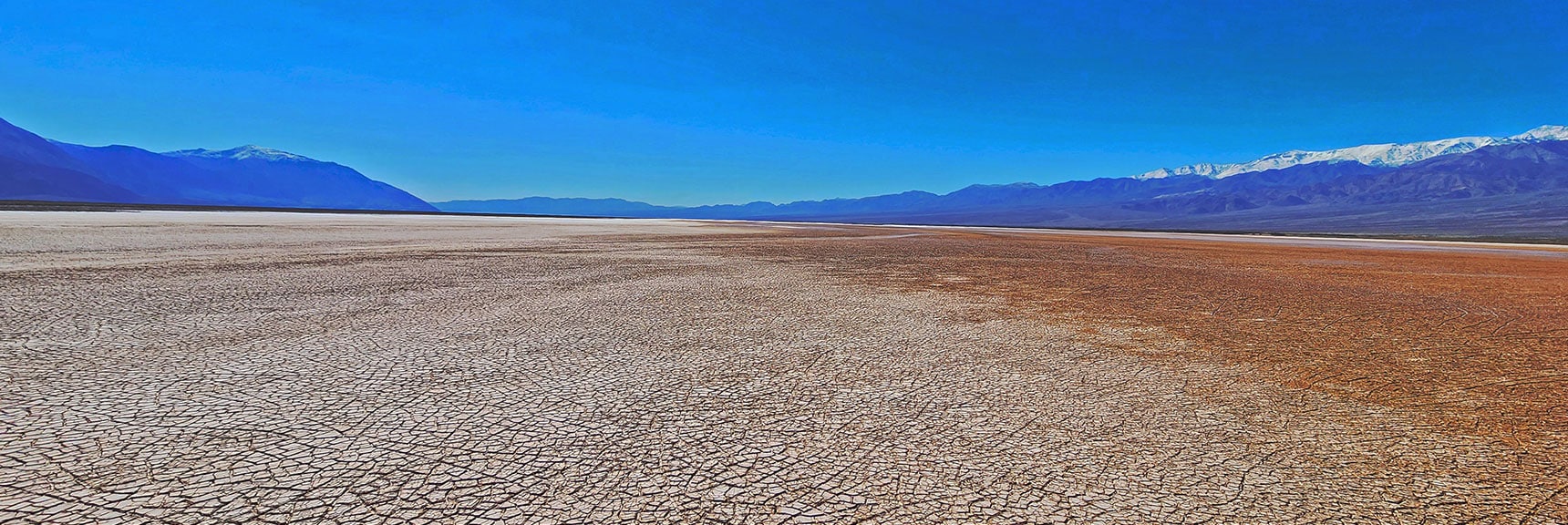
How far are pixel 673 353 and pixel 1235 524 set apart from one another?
144 inches

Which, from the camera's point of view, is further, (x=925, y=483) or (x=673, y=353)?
(x=673, y=353)

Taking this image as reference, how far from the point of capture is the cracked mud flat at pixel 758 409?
100 inches

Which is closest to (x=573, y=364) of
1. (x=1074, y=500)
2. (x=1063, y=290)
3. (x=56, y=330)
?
(x=1074, y=500)

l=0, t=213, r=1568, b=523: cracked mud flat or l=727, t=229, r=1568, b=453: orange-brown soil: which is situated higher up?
l=0, t=213, r=1568, b=523: cracked mud flat

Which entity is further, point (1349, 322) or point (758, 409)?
point (1349, 322)

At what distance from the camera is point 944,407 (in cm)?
377

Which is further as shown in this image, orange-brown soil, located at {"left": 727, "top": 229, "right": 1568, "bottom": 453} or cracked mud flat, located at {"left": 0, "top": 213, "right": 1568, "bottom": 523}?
orange-brown soil, located at {"left": 727, "top": 229, "right": 1568, "bottom": 453}

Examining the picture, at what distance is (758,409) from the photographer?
12.1 feet

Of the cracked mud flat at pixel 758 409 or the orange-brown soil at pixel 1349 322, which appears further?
the orange-brown soil at pixel 1349 322

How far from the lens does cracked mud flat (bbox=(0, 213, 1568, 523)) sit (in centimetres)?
255

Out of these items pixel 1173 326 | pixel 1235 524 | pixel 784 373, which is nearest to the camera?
pixel 1235 524

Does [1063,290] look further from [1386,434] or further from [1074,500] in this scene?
[1074,500]

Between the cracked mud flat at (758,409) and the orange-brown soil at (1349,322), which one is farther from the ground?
the cracked mud flat at (758,409)

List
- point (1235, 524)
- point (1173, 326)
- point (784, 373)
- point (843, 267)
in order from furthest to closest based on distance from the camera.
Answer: point (843, 267), point (1173, 326), point (784, 373), point (1235, 524)
